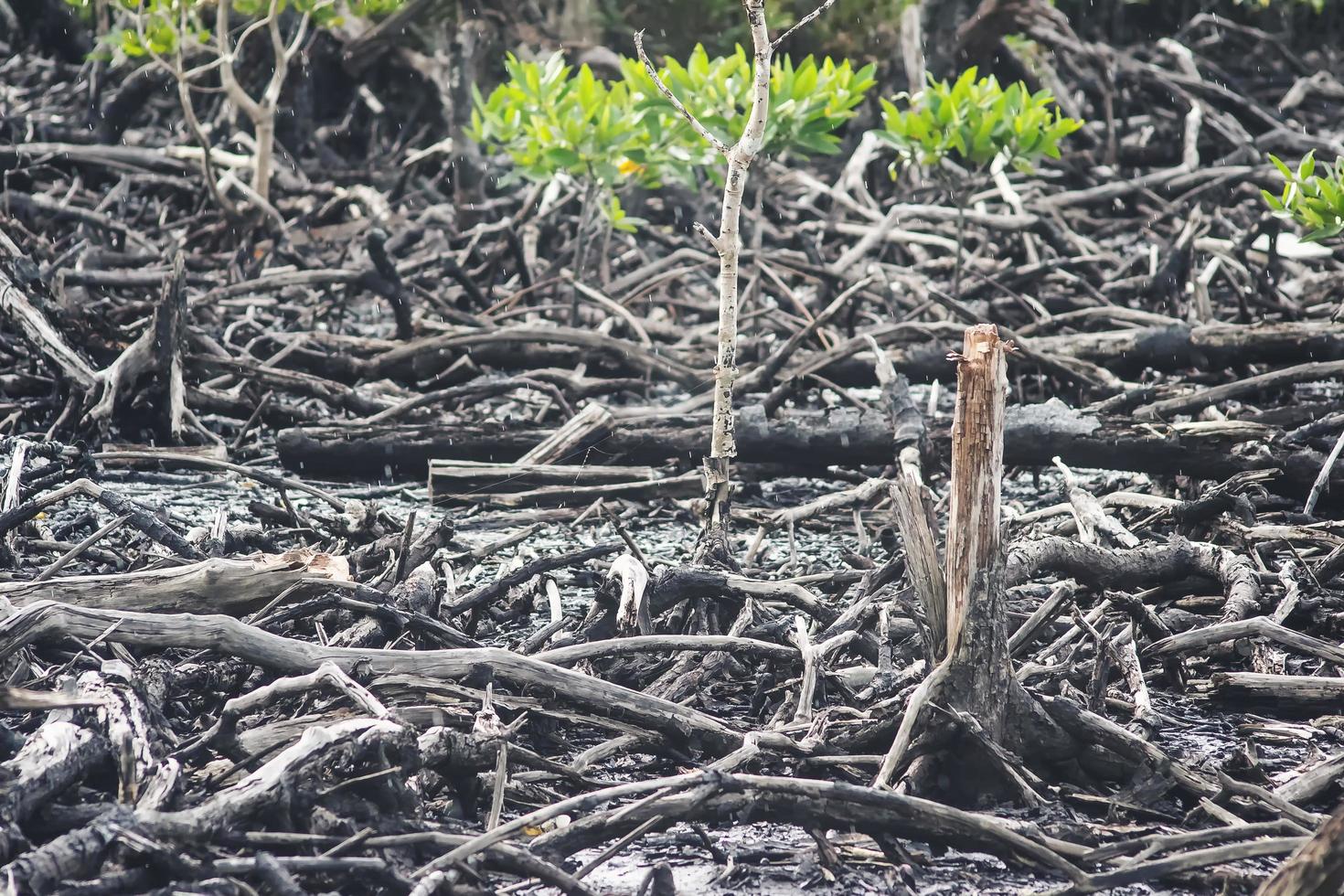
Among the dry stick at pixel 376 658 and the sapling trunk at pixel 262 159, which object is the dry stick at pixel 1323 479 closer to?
the dry stick at pixel 376 658

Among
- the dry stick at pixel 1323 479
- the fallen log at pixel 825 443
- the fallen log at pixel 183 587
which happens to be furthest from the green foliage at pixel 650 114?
the fallen log at pixel 183 587

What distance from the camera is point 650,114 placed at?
16.6 ft

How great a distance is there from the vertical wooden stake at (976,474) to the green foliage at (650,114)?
2750 mm

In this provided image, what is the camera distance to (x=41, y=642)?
2207 millimetres

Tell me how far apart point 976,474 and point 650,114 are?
324 centimetres

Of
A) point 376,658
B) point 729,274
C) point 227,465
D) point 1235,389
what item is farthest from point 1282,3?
point 376,658

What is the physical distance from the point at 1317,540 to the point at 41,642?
291cm

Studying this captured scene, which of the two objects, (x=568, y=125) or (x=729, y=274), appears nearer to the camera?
(x=729, y=274)

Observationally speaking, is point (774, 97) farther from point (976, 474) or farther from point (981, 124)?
point (976, 474)


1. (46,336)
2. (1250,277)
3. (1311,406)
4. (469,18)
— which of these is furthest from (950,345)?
(469,18)

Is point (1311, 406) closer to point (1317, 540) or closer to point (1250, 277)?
point (1317, 540)

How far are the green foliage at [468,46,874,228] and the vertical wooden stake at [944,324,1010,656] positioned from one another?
9.02ft

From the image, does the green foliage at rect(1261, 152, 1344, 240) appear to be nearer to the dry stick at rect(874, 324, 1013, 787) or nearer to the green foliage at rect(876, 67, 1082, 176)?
the green foliage at rect(876, 67, 1082, 176)

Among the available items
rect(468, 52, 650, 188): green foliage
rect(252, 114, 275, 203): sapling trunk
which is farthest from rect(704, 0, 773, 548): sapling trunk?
rect(252, 114, 275, 203): sapling trunk
